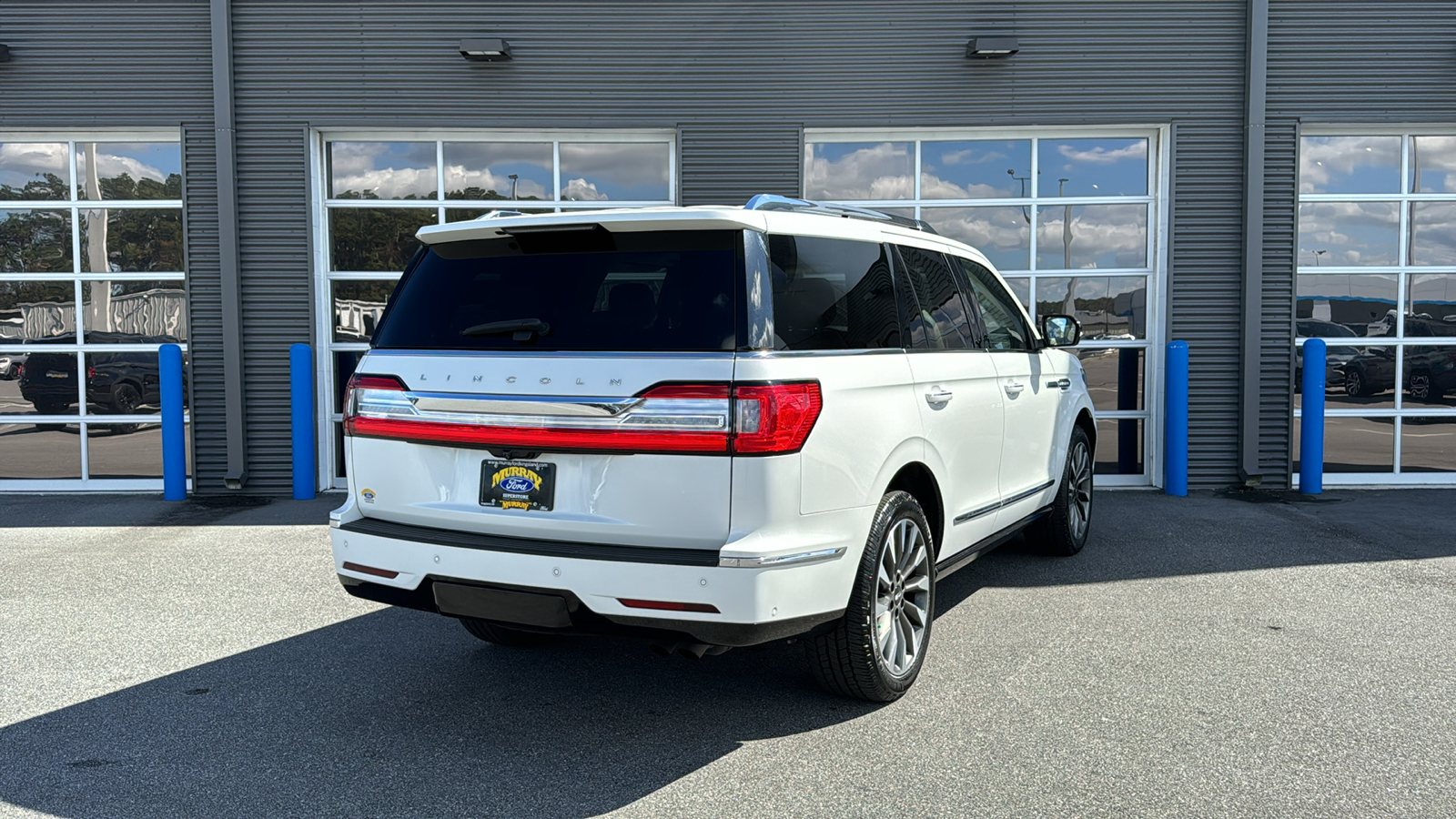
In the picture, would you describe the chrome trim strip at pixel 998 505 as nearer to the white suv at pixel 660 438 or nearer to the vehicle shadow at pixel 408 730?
the white suv at pixel 660 438

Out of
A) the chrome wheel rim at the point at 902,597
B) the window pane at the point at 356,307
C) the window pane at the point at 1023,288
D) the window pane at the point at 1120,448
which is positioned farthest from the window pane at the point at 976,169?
the chrome wheel rim at the point at 902,597

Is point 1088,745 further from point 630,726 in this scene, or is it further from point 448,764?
point 448,764

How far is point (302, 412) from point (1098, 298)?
23.0ft

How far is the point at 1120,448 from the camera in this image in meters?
9.74

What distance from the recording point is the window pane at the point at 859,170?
32.0 feet

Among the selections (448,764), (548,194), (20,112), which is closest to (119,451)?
(20,112)

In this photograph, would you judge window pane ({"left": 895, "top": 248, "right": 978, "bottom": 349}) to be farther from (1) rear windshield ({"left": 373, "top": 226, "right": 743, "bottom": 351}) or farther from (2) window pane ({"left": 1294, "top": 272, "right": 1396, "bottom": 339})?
(2) window pane ({"left": 1294, "top": 272, "right": 1396, "bottom": 339})

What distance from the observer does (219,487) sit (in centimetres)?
959

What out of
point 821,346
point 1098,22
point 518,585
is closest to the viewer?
point 518,585

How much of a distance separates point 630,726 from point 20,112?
894cm

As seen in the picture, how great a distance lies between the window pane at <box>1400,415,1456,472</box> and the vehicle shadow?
25.2 ft

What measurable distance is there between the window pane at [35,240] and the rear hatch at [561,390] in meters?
7.52

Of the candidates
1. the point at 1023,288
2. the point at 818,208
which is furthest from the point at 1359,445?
the point at 818,208

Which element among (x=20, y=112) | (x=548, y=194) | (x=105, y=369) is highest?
(x=20, y=112)
